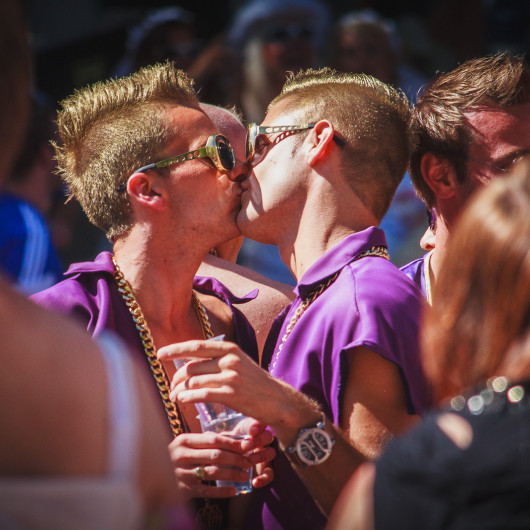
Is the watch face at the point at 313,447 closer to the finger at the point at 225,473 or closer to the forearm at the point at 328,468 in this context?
the forearm at the point at 328,468

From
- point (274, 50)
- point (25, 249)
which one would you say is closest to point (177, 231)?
point (25, 249)

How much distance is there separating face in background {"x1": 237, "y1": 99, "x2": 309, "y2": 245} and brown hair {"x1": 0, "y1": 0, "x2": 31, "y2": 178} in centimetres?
176

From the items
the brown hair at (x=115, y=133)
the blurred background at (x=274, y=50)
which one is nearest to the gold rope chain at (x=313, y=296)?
the brown hair at (x=115, y=133)

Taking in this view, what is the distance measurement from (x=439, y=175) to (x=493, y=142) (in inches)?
10.2

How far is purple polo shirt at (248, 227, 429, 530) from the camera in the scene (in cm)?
254

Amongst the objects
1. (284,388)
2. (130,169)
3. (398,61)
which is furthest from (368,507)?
(398,61)

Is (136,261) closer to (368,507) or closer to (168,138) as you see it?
(168,138)

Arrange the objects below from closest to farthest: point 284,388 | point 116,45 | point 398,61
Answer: point 284,388 → point 398,61 → point 116,45

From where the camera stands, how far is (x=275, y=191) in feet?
10.3

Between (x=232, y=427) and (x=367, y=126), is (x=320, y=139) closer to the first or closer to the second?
(x=367, y=126)

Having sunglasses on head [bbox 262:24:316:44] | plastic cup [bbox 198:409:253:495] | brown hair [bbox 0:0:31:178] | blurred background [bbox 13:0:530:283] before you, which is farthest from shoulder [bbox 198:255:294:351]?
sunglasses on head [bbox 262:24:316:44]

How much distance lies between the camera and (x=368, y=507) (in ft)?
4.81

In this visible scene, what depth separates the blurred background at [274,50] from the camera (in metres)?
5.47

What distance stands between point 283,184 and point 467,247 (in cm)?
159
